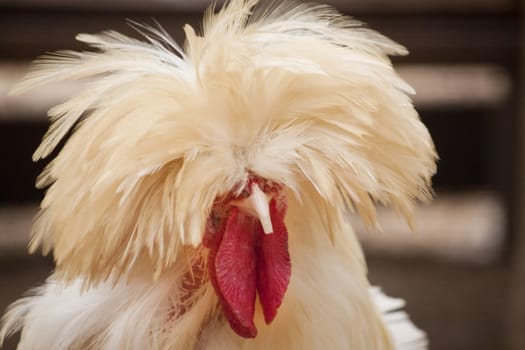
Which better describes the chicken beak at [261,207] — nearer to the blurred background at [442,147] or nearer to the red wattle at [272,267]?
the red wattle at [272,267]

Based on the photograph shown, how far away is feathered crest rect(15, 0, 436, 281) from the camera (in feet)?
2.45

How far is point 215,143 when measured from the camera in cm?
75

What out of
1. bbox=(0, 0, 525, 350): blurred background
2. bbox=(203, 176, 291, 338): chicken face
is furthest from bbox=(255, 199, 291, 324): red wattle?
bbox=(0, 0, 525, 350): blurred background

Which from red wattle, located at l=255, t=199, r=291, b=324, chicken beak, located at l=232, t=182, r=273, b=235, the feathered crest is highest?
the feathered crest

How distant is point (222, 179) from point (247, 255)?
0.08 meters

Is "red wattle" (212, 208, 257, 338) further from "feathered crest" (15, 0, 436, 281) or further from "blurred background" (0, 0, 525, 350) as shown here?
"blurred background" (0, 0, 525, 350)

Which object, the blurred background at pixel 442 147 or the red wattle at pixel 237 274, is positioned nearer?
the red wattle at pixel 237 274

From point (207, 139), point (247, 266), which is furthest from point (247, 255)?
point (207, 139)

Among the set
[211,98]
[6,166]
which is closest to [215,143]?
[211,98]

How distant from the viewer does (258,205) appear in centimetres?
74

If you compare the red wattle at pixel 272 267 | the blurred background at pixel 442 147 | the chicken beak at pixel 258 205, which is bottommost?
the blurred background at pixel 442 147

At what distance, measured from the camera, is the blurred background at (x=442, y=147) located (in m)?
2.19

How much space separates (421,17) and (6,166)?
1.32 m

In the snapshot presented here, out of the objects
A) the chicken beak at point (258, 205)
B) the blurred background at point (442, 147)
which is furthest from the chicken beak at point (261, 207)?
the blurred background at point (442, 147)
